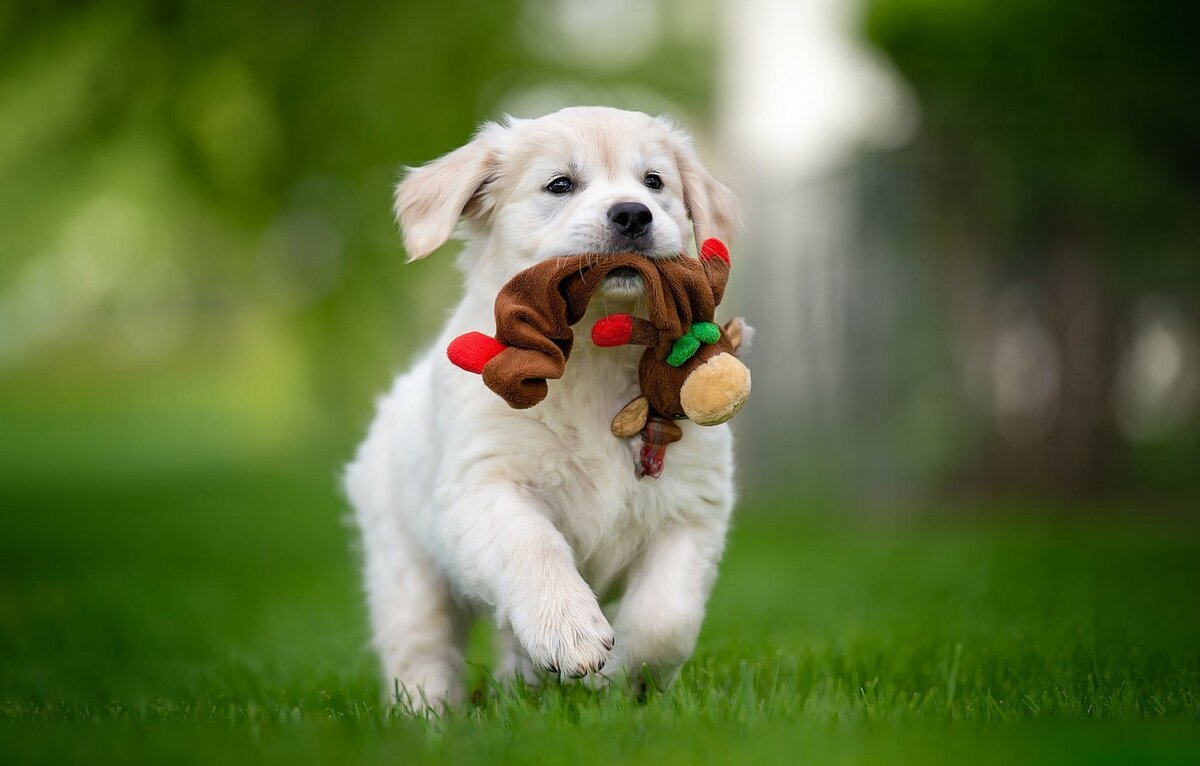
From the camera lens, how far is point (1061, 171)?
8414 mm

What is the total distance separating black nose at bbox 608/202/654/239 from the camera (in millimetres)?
3150

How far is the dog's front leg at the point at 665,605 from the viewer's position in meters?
3.13

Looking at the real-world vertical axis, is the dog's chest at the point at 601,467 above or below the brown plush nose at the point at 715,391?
below

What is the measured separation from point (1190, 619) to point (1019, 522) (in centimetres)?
357

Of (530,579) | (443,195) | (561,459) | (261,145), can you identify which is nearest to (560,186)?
(443,195)

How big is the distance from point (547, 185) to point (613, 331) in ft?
1.94

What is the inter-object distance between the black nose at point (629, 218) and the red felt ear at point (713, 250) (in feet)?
0.92

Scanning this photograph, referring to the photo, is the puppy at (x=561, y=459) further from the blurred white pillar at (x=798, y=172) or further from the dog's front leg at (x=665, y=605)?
the blurred white pillar at (x=798, y=172)

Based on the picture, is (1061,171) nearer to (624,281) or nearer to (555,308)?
(624,281)

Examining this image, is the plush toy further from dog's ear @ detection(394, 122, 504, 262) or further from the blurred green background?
the blurred green background

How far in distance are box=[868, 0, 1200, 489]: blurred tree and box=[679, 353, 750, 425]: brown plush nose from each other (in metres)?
5.85

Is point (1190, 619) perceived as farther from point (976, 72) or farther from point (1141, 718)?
point (976, 72)

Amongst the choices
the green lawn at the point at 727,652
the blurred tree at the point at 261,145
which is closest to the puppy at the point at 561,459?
the green lawn at the point at 727,652

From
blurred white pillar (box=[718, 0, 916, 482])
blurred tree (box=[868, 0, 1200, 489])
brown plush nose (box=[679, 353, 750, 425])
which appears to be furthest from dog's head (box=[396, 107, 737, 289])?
blurred white pillar (box=[718, 0, 916, 482])
